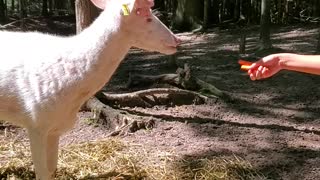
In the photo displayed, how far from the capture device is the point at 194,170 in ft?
12.5

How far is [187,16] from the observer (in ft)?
42.6

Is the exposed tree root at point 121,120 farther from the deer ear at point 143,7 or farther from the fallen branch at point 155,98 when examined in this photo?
the deer ear at point 143,7

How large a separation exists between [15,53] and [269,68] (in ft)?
5.02

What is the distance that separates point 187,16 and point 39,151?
10.2 meters

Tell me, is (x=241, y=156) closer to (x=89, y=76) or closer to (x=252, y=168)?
(x=252, y=168)

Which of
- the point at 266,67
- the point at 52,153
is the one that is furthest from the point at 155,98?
the point at 266,67

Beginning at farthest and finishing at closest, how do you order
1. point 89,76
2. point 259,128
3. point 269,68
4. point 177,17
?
point 177,17
point 259,128
point 89,76
point 269,68

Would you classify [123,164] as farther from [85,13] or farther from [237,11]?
[237,11]

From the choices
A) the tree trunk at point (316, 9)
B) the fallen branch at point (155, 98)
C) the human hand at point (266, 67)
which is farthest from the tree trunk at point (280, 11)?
the human hand at point (266, 67)

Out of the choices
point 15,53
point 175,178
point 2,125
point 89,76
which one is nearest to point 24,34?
point 15,53

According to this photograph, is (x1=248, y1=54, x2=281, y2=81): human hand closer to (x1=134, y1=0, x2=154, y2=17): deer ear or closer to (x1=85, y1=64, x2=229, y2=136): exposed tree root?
(x1=134, y1=0, x2=154, y2=17): deer ear

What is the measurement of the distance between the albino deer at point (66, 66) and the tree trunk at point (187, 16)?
9.89 metres

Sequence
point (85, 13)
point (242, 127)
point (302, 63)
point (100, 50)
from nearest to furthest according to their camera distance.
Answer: point (302, 63) → point (100, 50) → point (242, 127) → point (85, 13)

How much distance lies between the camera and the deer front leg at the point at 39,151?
3068 millimetres
